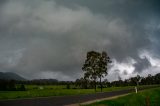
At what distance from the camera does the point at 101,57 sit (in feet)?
300

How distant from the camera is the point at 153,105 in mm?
22797

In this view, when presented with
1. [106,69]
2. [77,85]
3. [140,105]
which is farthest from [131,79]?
[140,105]

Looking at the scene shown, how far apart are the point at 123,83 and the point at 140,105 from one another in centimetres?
16699

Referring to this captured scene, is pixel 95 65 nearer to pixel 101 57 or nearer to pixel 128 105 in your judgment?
pixel 101 57

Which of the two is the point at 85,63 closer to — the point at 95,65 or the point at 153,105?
the point at 95,65

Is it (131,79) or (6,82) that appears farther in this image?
(131,79)

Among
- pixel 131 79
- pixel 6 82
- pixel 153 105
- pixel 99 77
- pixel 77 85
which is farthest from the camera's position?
pixel 131 79

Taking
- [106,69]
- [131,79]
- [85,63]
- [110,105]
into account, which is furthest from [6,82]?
[131,79]

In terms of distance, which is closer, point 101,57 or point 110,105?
point 110,105

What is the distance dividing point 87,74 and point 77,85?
1237 inches

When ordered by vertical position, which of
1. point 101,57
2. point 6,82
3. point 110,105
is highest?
point 101,57

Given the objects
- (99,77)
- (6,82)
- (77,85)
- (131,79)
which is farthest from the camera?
(131,79)

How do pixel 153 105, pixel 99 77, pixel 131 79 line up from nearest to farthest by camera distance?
pixel 153 105 < pixel 99 77 < pixel 131 79

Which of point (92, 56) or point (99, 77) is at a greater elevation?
point (92, 56)
